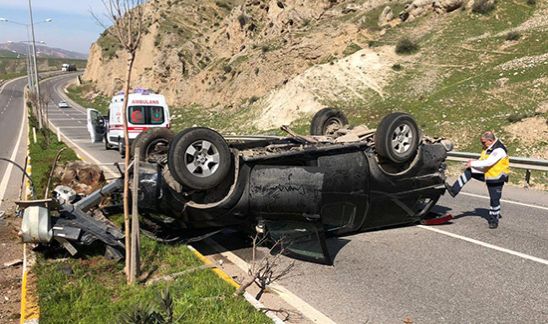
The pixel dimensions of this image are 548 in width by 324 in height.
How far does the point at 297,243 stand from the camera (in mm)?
5938

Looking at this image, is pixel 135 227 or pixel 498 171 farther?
pixel 498 171

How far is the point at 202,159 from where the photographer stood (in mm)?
5504

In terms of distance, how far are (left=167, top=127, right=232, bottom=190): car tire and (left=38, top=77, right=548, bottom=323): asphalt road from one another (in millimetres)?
1372

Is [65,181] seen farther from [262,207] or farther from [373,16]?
[373,16]

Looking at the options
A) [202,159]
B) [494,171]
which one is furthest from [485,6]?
[202,159]

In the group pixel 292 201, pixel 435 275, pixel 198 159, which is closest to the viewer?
pixel 198 159

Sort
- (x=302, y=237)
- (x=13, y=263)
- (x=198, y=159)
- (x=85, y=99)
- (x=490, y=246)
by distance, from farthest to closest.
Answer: (x=85, y=99)
(x=490, y=246)
(x=13, y=263)
(x=302, y=237)
(x=198, y=159)

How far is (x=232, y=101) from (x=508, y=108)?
23960mm

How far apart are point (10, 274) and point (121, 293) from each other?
1.90 m

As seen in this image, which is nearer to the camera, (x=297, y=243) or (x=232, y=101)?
(x=297, y=243)

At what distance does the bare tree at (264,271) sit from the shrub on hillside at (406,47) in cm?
2551

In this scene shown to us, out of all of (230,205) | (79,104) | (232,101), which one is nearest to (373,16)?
(232,101)

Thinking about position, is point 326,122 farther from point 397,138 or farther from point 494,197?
point 494,197

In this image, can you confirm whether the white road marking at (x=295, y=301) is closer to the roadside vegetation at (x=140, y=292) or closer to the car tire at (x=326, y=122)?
the roadside vegetation at (x=140, y=292)
